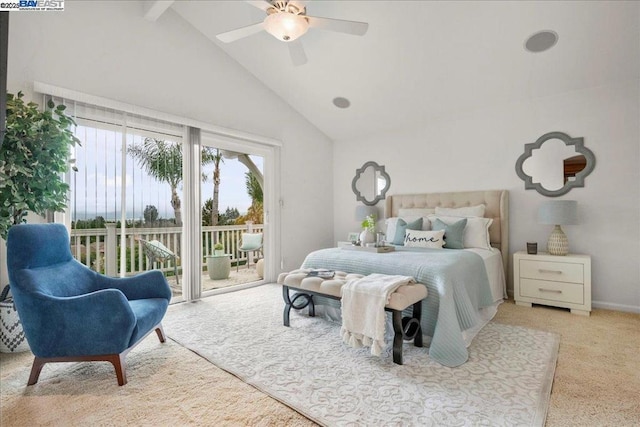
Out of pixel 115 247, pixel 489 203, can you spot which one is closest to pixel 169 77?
pixel 115 247

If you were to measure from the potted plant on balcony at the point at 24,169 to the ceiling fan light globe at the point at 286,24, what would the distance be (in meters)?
1.87

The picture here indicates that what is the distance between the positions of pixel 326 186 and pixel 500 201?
9.38 feet

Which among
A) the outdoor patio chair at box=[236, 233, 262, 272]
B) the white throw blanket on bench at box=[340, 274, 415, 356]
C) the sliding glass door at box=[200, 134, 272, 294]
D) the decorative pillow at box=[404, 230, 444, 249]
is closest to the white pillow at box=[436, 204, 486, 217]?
the decorative pillow at box=[404, 230, 444, 249]

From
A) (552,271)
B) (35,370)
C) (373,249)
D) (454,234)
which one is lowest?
(35,370)

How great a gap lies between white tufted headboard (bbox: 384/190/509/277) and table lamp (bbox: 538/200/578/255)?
0.48 m

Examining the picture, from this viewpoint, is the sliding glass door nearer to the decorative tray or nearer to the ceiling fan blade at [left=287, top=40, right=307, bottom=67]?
the ceiling fan blade at [left=287, top=40, right=307, bottom=67]

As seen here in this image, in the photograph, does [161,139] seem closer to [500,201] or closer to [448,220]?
[448,220]

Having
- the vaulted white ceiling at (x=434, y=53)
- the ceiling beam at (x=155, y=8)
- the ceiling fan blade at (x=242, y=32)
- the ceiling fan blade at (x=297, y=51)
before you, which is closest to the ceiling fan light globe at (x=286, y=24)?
the ceiling fan blade at (x=242, y=32)

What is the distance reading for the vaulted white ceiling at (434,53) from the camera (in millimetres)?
2953

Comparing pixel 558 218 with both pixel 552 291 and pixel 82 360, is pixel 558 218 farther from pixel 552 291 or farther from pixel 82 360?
pixel 82 360

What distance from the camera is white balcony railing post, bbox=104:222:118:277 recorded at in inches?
130

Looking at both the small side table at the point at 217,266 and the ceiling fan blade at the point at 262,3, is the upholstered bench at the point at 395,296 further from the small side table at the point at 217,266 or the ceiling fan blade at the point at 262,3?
the small side table at the point at 217,266

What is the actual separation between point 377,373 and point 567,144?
3.51 m

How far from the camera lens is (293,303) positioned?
3.24 m
